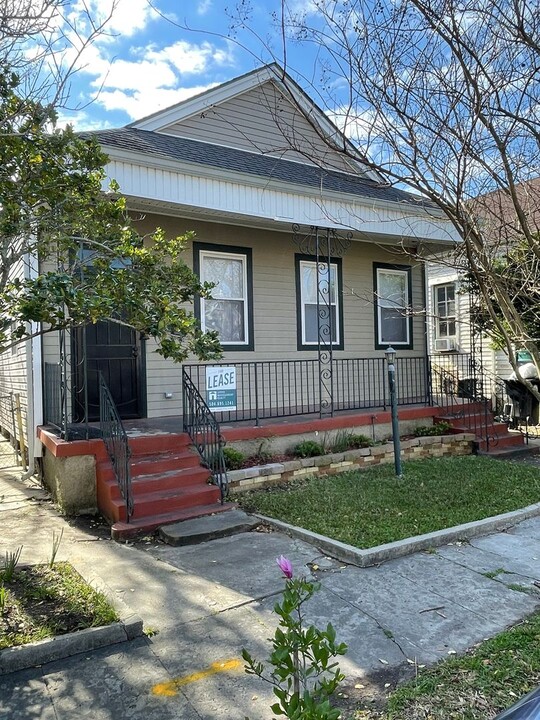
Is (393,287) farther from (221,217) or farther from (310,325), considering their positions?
(221,217)

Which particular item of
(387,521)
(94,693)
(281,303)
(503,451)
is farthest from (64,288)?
(503,451)

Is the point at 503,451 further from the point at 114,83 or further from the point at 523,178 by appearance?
the point at 114,83

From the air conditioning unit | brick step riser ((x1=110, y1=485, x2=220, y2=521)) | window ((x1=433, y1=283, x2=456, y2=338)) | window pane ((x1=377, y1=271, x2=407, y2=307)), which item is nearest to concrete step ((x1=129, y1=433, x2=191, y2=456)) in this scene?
brick step riser ((x1=110, y1=485, x2=220, y2=521))

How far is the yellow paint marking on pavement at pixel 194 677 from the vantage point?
2.68 m

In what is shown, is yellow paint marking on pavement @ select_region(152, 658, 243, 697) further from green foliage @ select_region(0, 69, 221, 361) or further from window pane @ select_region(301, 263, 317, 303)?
window pane @ select_region(301, 263, 317, 303)

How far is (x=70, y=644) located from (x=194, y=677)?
0.77 m

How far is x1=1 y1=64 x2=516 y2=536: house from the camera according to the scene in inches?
252

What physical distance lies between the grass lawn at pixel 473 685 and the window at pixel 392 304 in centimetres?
754

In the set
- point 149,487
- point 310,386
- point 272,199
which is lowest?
point 149,487

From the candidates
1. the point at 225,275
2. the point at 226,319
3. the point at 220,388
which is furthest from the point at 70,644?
the point at 225,275

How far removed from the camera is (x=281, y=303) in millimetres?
9023

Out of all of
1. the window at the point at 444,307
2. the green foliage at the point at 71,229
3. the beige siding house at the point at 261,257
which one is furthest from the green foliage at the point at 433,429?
the window at the point at 444,307

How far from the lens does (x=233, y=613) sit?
347 cm

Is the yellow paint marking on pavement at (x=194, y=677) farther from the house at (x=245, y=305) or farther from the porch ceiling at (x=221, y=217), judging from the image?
the porch ceiling at (x=221, y=217)
